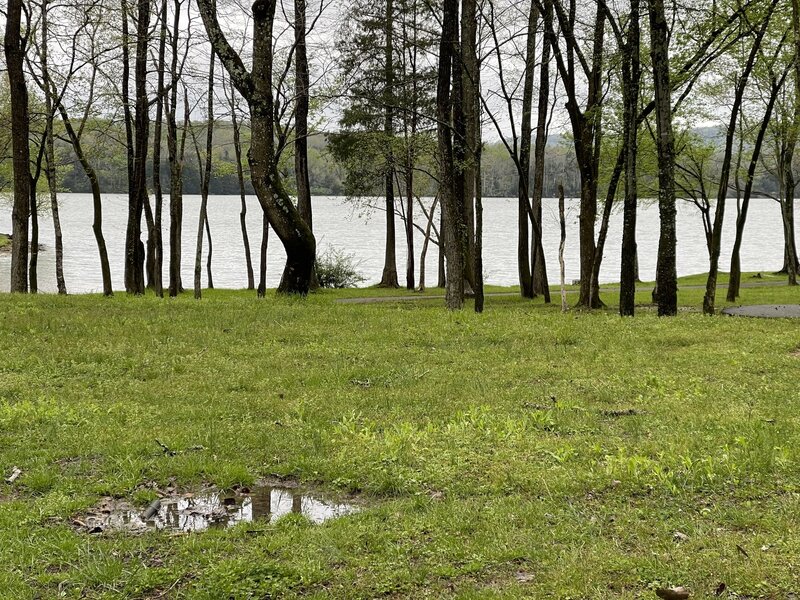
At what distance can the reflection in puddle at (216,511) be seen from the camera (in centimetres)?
501

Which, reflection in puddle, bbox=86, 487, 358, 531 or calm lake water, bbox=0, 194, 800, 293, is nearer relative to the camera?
reflection in puddle, bbox=86, 487, 358, 531

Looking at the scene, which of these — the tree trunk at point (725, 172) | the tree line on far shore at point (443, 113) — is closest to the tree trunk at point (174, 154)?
the tree line on far shore at point (443, 113)

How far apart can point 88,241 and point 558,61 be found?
266 ft

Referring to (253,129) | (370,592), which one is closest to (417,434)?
(370,592)

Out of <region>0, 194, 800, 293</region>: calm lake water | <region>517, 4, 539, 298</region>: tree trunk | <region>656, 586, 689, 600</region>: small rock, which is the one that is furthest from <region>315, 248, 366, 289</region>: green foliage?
<region>656, 586, 689, 600</region>: small rock

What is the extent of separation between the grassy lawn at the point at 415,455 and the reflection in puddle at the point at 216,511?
17 centimetres

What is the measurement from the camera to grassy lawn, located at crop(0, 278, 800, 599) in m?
4.11

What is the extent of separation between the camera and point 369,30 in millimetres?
34625

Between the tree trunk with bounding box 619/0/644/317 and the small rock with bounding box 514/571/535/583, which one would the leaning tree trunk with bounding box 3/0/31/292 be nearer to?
the tree trunk with bounding box 619/0/644/317

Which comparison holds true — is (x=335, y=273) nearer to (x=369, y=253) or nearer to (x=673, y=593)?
(x=369, y=253)

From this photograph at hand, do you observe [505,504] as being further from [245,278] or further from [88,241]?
[88,241]

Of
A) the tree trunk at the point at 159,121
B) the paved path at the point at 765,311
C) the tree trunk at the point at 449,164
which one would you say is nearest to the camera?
the tree trunk at the point at 449,164

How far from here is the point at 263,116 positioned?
1586 cm

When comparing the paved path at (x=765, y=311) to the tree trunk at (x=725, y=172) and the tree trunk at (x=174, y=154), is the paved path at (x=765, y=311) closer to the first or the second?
the tree trunk at (x=725, y=172)
